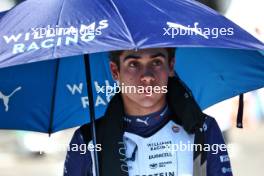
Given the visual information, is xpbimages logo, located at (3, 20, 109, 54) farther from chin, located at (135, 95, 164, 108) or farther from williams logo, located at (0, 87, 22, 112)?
williams logo, located at (0, 87, 22, 112)

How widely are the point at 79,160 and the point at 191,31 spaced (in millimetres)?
748

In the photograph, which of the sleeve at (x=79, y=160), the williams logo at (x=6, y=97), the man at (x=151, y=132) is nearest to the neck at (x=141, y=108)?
the man at (x=151, y=132)

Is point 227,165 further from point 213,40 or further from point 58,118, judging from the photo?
point 58,118

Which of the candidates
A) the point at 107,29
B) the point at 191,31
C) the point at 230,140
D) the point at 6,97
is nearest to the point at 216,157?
the point at 191,31

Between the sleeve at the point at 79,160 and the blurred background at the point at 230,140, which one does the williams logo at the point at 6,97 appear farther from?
the blurred background at the point at 230,140

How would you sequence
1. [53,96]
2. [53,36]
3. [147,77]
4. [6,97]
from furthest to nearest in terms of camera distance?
[53,96]
[6,97]
[147,77]
[53,36]

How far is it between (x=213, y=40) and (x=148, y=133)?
20.5 inches

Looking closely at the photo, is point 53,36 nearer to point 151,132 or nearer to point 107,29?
point 107,29

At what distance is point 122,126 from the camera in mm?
2609

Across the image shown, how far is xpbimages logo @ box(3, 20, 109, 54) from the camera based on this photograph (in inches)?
89.7

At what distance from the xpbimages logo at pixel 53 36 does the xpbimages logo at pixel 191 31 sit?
24 centimetres

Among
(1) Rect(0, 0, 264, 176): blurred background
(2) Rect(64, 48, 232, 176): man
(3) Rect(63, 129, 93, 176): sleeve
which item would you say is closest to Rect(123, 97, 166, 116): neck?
(2) Rect(64, 48, 232, 176): man

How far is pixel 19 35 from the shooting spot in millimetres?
2396

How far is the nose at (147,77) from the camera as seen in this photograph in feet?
8.28
